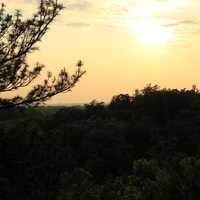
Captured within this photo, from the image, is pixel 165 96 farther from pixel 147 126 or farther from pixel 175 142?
pixel 175 142

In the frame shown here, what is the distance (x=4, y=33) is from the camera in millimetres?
11250

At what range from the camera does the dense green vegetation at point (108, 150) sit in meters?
12.1

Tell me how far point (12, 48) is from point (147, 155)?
49290mm

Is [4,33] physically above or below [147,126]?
above

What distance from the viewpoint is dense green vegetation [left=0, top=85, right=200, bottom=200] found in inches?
478

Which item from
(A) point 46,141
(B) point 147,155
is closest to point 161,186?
(A) point 46,141

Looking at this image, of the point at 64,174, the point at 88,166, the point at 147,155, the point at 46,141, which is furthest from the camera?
the point at 147,155

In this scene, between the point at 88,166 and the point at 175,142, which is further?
the point at 175,142

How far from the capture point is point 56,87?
11.9m

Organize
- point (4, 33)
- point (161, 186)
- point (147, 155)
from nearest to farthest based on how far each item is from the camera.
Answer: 1. point (4, 33)
2. point (161, 186)
3. point (147, 155)

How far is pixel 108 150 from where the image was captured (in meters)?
58.6

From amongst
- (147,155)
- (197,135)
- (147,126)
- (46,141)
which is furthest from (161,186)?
(147,126)

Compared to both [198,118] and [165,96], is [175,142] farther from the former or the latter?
[165,96]

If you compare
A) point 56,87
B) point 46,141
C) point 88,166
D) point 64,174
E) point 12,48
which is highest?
point 12,48
